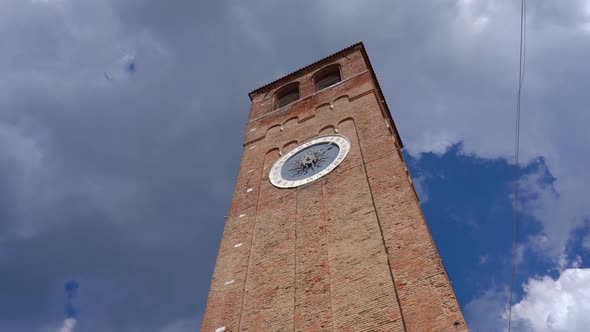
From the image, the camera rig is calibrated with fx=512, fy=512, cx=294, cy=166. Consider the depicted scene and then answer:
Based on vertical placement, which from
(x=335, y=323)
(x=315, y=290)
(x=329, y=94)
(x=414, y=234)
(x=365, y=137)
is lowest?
(x=335, y=323)

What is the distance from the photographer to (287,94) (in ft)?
79.7

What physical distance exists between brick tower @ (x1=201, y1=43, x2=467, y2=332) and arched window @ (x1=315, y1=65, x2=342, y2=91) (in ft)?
12.7

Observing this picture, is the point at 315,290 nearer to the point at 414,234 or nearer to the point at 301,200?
the point at 414,234

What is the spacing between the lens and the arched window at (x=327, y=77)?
23.4 meters

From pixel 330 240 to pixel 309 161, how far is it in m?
4.27

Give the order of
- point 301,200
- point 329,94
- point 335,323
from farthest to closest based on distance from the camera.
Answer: point 329,94
point 301,200
point 335,323

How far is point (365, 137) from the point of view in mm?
16266

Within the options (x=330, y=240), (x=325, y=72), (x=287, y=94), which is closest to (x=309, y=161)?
(x=330, y=240)

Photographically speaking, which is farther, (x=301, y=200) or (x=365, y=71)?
(x=365, y=71)

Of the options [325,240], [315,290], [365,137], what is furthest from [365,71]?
[315,290]

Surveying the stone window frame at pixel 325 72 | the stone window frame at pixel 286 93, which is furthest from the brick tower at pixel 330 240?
the stone window frame at pixel 325 72

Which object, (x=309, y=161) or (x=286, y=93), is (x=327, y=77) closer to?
(x=286, y=93)

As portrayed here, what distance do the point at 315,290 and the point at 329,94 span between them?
11.2m

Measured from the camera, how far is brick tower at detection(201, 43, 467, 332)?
32.8ft
